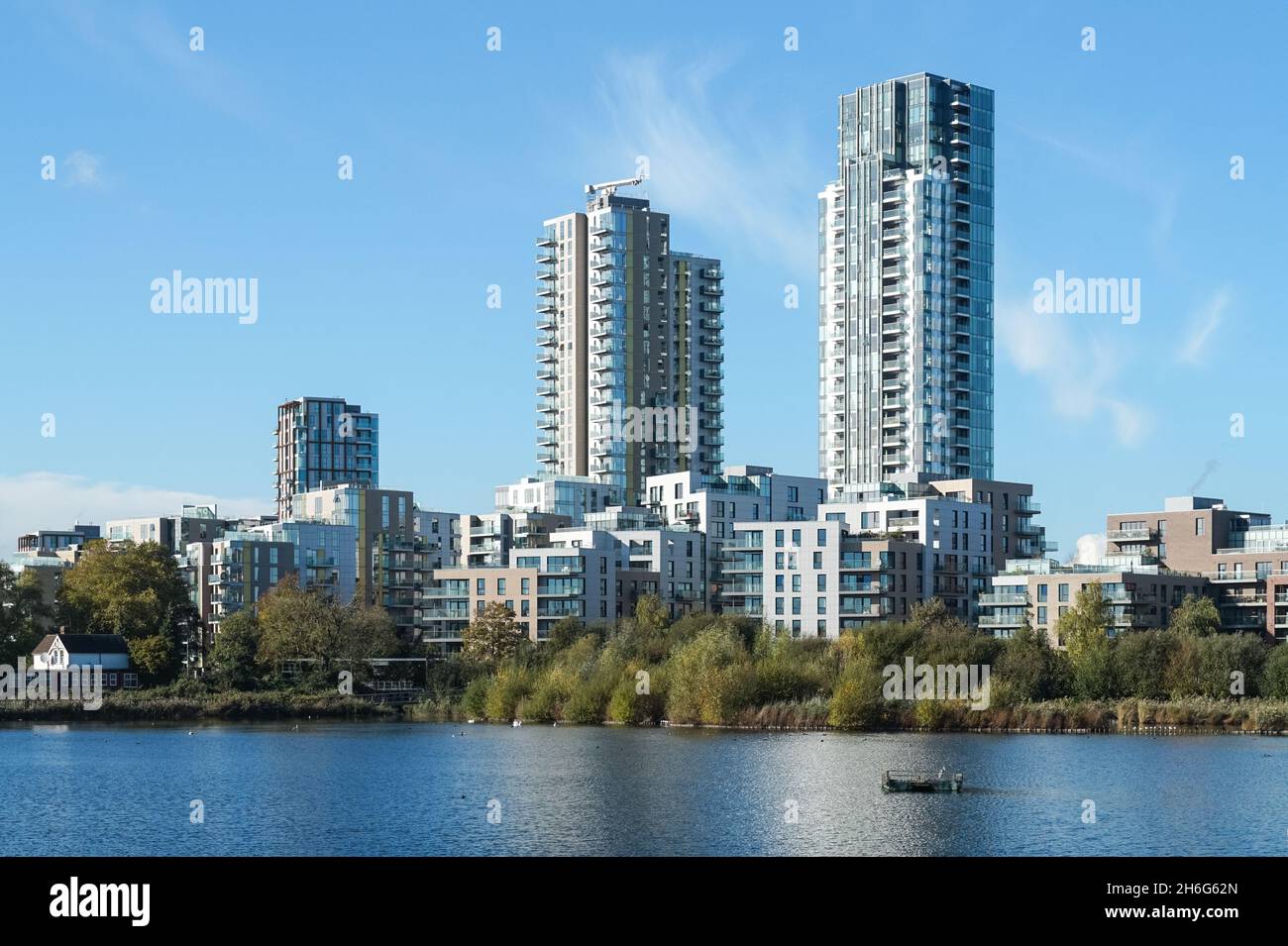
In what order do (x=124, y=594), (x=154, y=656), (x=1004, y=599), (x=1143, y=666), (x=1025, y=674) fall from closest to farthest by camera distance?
(x=1025, y=674) < (x=1143, y=666) < (x=154, y=656) < (x=124, y=594) < (x=1004, y=599)

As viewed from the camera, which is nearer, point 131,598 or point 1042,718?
point 1042,718

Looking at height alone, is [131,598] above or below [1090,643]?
A: above

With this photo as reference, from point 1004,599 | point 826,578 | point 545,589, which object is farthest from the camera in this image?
point 545,589

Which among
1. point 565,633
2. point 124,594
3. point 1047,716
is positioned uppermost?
point 124,594

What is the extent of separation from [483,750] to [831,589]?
71938mm

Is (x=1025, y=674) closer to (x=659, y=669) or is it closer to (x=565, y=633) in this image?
(x=659, y=669)

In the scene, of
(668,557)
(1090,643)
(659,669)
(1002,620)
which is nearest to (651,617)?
(659,669)

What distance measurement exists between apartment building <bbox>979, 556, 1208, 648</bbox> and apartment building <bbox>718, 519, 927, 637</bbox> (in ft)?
28.0

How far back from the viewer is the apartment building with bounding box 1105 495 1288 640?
562 ft

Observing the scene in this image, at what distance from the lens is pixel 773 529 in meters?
182

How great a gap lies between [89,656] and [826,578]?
66.8 metres

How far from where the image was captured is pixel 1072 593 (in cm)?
16400

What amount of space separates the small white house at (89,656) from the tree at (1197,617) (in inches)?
3488
